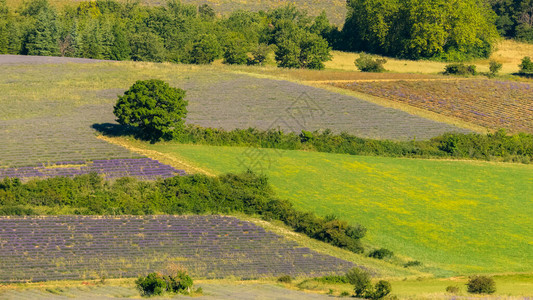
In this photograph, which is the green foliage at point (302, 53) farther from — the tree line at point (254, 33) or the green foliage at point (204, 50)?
the green foliage at point (204, 50)

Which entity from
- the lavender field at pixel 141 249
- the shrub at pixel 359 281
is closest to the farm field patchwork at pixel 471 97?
the lavender field at pixel 141 249

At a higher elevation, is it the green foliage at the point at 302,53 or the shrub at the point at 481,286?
the green foliage at the point at 302,53

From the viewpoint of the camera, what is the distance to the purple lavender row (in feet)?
215

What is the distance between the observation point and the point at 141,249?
53.5 meters

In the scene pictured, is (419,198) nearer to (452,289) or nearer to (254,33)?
(452,289)

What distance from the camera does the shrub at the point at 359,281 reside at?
46750 millimetres

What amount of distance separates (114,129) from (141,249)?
28140 millimetres

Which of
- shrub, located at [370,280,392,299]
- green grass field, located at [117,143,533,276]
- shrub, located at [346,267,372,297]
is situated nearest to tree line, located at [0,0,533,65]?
green grass field, located at [117,143,533,276]

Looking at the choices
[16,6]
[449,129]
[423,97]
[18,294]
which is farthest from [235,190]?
[16,6]

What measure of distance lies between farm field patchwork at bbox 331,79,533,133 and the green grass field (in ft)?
50.1

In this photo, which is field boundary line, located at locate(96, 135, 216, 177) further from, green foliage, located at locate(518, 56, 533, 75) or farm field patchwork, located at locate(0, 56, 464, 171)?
green foliage, located at locate(518, 56, 533, 75)

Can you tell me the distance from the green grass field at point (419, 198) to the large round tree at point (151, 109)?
201 cm

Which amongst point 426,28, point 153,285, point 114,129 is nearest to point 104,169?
point 114,129

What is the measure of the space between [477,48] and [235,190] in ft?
304
